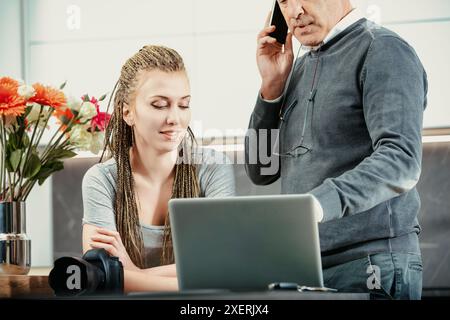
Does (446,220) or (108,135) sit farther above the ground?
(108,135)

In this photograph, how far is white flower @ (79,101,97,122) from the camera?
176 centimetres

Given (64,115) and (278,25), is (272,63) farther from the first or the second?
(64,115)

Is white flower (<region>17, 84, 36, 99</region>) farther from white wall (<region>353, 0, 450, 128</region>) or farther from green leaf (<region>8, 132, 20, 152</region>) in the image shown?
white wall (<region>353, 0, 450, 128</region>)

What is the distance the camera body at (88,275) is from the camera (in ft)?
4.26

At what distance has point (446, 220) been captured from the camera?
2.17 metres

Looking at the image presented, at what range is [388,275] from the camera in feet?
5.28

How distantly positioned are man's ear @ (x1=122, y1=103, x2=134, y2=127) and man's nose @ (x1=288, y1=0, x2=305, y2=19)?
529 millimetres

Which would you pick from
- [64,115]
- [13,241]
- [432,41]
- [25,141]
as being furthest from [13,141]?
[432,41]

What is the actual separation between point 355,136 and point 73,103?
2.13 feet

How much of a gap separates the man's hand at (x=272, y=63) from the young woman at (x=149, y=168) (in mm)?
316

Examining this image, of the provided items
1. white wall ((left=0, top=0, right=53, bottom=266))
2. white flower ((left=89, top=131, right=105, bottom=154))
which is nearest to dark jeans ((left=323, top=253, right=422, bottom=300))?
white flower ((left=89, top=131, right=105, bottom=154))
